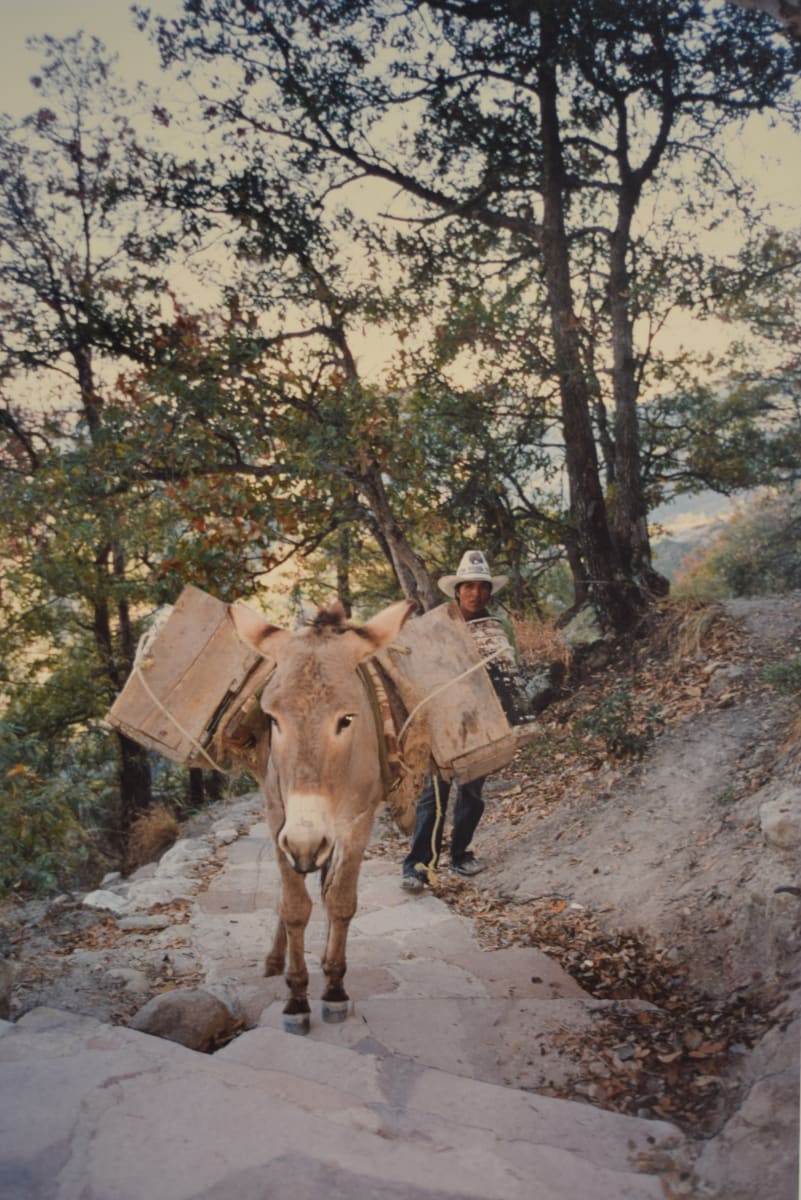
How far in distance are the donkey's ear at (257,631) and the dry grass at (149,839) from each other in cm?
674

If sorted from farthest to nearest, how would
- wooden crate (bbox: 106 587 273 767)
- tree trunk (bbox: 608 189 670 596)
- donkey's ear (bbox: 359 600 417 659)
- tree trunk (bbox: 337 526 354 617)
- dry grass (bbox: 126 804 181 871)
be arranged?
1. tree trunk (bbox: 337 526 354 617)
2. dry grass (bbox: 126 804 181 871)
3. tree trunk (bbox: 608 189 670 596)
4. wooden crate (bbox: 106 587 273 767)
5. donkey's ear (bbox: 359 600 417 659)

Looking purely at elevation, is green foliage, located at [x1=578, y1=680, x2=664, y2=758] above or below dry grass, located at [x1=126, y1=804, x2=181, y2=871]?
above

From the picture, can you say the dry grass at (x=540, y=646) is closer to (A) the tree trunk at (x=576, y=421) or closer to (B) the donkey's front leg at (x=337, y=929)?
(A) the tree trunk at (x=576, y=421)

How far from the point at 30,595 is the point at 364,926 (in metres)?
8.02

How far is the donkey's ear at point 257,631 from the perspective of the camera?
289 cm

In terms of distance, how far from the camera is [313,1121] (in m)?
1.80

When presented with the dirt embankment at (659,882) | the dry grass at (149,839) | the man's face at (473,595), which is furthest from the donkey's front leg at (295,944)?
the dry grass at (149,839)

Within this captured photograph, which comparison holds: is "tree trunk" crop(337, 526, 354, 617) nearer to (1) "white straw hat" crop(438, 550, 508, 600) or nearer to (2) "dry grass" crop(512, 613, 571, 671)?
(2) "dry grass" crop(512, 613, 571, 671)

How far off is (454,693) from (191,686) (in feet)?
3.97

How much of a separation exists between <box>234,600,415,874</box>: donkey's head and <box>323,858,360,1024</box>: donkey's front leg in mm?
133

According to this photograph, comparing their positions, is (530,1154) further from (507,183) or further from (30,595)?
(30,595)

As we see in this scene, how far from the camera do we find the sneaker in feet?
17.2

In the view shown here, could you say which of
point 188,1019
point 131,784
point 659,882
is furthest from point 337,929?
point 131,784

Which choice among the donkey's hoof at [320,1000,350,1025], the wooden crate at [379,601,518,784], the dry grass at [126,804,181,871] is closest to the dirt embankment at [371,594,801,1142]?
the donkey's hoof at [320,1000,350,1025]
